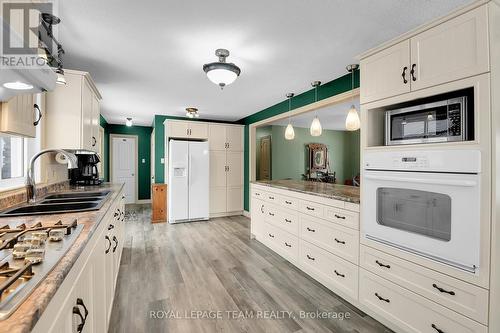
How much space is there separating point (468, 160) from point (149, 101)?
433cm

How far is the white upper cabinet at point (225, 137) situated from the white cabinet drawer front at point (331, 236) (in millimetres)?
3227

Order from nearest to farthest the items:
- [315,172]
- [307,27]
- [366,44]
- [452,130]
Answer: [452,130], [307,27], [366,44], [315,172]

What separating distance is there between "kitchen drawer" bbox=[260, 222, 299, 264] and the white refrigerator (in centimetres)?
191

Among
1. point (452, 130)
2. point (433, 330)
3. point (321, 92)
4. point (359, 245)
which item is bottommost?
point (433, 330)

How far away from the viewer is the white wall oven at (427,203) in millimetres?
1328

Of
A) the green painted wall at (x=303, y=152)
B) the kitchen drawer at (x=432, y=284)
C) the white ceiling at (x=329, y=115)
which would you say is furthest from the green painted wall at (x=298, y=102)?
the kitchen drawer at (x=432, y=284)

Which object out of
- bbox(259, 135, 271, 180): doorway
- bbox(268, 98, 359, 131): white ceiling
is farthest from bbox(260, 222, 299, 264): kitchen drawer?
bbox(259, 135, 271, 180): doorway

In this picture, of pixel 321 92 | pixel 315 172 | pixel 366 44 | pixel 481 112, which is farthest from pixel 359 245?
pixel 315 172

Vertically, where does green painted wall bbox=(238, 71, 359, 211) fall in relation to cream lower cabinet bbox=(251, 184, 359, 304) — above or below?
above

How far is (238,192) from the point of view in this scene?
5.67 metres

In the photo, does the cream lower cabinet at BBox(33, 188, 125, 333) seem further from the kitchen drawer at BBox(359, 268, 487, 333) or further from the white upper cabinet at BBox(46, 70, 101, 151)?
the kitchen drawer at BBox(359, 268, 487, 333)

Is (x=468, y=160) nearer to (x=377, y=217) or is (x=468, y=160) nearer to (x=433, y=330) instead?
(x=377, y=217)

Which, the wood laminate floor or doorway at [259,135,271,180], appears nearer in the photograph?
the wood laminate floor

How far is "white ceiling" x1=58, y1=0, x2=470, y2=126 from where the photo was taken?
65.3 inches
